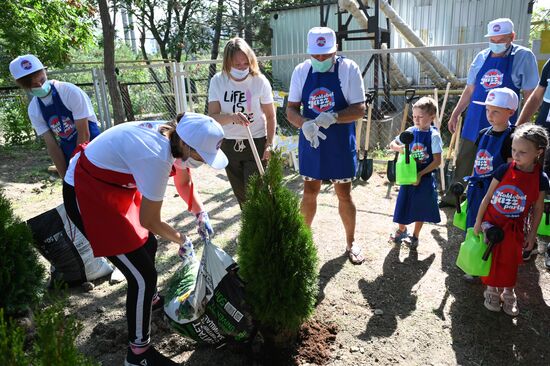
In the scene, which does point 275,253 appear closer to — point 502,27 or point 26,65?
point 26,65

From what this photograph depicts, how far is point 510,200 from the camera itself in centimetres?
264

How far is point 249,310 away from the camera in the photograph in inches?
90.0

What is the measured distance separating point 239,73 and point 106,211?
66.1 inches

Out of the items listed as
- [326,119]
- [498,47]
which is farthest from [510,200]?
[498,47]

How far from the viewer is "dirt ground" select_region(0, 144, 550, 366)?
97.5 inches

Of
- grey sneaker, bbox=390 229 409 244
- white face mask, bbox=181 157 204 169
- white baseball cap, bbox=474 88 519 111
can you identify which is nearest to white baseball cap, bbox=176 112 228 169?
white face mask, bbox=181 157 204 169

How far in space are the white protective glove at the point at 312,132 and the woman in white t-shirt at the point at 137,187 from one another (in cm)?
112

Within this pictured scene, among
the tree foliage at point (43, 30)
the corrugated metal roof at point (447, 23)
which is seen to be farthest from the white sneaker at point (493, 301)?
the tree foliage at point (43, 30)

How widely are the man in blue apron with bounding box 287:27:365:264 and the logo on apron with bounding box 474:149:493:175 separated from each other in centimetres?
89

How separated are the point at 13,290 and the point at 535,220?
130 inches

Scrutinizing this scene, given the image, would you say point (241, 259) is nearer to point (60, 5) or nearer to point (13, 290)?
point (13, 290)

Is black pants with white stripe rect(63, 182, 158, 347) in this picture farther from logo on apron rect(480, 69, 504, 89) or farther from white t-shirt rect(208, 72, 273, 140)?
logo on apron rect(480, 69, 504, 89)

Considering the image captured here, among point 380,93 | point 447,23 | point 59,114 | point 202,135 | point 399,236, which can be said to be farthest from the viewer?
point 447,23

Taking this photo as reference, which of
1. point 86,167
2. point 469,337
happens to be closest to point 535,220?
point 469,337
